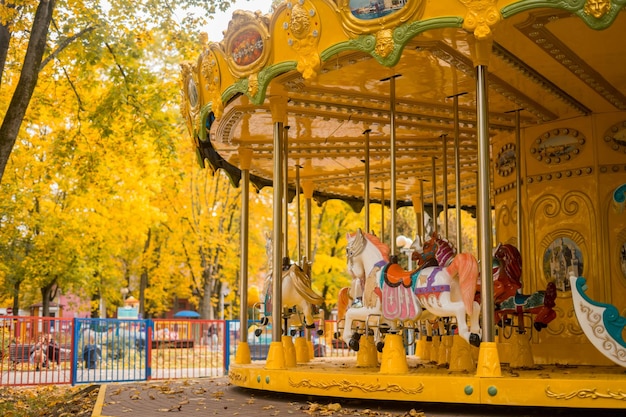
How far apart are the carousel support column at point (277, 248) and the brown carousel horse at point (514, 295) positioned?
292 centimetres

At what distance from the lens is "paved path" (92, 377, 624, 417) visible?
26.2 feet

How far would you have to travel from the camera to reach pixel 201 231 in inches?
1154

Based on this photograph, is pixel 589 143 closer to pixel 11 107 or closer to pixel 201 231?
pixel 11 107

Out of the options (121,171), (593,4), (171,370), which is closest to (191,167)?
(121,171)

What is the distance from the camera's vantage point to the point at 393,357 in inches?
346

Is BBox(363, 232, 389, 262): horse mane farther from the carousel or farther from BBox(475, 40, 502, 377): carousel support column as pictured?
BBox(475, 40, 502, 377): carousel support column

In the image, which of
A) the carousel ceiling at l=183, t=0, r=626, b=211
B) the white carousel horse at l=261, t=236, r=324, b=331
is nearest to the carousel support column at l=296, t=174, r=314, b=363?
the white carousel horse at l=261, t=236, r=324, b=331

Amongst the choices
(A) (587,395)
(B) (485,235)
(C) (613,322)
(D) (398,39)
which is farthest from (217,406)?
(D) (398,39)

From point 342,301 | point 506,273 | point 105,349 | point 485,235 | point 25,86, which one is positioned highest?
point 25,86

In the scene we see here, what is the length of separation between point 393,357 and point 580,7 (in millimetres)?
4392

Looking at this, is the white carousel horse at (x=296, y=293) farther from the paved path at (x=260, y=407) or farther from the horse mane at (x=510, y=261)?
the horse mane at (x=510, y=261)

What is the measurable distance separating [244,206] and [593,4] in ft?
22.9

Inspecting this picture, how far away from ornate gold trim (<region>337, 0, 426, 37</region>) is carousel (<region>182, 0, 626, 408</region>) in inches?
0.8

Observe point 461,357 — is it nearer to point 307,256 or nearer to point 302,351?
Answer: point 302,351
